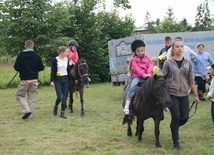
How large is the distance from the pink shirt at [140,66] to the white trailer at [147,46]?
6742mm

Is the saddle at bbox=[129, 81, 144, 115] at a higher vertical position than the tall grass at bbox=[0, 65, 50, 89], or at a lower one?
higher

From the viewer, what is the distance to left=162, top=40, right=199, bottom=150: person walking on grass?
6.08 meters

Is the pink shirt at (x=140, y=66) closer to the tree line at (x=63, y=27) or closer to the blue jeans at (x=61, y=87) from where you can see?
the blue jeans at (x=61, y=87)

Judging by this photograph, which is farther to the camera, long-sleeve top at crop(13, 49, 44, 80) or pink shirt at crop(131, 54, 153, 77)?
long-sleeve top at crop(13, 49, 44, 80)

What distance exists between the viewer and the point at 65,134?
776cm

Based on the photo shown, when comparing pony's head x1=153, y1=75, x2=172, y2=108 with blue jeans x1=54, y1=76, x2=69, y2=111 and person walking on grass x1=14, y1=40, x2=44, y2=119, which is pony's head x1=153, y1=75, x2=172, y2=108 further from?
person walking on grass x1=14, y1=40, x2=44, y2=119

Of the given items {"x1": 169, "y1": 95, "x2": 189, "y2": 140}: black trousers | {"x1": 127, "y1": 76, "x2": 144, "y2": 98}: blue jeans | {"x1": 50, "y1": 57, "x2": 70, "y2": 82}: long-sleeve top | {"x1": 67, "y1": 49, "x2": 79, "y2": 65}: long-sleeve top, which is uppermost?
{"x1": 67, "y1": 49, "x2": 79, "y2": 65}: long-sleeve top

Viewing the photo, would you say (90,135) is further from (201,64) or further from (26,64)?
(201,64)

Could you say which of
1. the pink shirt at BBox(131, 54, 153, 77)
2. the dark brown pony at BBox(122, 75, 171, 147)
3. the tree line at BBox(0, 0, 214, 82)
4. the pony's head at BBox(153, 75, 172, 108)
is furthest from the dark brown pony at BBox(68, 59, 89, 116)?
the tree line at BBox(0, 0, 214, 82)

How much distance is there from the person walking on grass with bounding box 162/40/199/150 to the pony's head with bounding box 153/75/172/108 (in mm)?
162

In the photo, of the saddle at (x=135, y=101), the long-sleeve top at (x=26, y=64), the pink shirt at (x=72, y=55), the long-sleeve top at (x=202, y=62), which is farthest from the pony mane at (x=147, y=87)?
the long-sleeve top at (x=202, y=62)

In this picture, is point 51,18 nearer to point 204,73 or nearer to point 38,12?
point 38,12

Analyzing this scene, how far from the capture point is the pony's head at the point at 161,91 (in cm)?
584

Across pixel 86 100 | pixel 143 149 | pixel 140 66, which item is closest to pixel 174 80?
pixel 140 66
